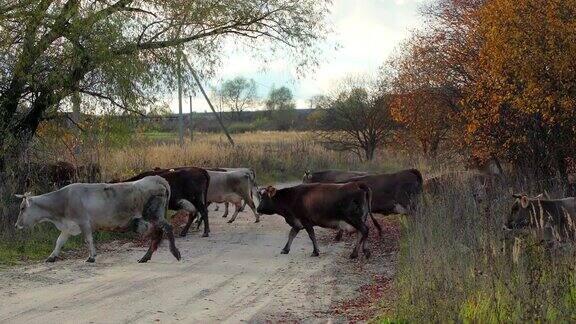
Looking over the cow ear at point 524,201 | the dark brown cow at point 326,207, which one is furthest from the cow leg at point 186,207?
the cow ear at point 524,201

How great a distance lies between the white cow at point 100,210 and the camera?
12969 mm

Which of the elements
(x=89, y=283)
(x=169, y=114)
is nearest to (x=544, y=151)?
(x=169, y=114)

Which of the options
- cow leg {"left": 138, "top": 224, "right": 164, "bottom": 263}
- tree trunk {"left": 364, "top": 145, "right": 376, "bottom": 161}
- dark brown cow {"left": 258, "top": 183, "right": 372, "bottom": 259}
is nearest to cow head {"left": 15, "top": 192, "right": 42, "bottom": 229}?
cow leg {"left": 138, "top": 224, "right": 164, "bottom": 263}

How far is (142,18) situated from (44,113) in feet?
10.9

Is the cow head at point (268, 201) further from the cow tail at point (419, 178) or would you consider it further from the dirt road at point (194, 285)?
the cow tail at point (419, 178)

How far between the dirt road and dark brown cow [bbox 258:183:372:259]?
0.47 meters

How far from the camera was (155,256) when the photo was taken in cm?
1324

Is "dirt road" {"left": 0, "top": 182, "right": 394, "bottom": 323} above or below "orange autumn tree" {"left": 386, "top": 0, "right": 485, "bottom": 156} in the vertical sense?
below

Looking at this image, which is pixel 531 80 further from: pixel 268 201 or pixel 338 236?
pixel 268 201

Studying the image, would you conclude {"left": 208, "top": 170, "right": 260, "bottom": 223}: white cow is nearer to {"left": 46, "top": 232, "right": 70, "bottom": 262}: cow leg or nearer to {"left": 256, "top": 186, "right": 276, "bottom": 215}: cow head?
{"left": 256, "top": 186, "right": 276, "bottom": 215}: cow head

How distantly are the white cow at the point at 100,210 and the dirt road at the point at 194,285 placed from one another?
0.52 m

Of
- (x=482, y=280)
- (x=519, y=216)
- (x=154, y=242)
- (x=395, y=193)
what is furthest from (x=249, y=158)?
(x=482, y=280)

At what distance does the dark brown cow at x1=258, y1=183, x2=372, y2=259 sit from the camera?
13.5 metres

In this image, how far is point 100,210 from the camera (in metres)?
13.1
